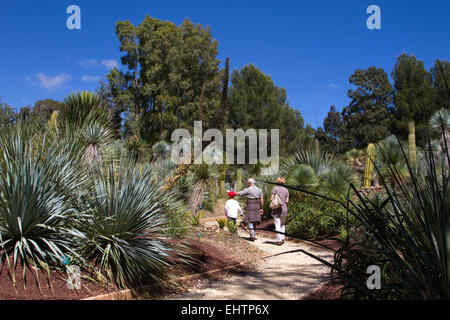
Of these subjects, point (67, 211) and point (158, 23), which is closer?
point (67, 211)

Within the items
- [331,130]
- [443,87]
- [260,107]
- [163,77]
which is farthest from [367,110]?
[443,87]

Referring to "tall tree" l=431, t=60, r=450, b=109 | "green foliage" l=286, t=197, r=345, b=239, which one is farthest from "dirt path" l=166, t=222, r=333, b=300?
"green foliage" l=286, t=197, r=345, b=239

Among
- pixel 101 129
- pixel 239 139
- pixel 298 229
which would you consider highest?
pixel 239 139

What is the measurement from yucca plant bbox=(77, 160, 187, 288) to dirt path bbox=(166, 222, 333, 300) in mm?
616

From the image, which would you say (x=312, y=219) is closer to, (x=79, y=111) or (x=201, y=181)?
(x=201, y=181)

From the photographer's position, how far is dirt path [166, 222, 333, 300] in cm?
467

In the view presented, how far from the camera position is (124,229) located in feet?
15.1

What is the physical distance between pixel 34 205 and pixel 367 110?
45.4 meters
